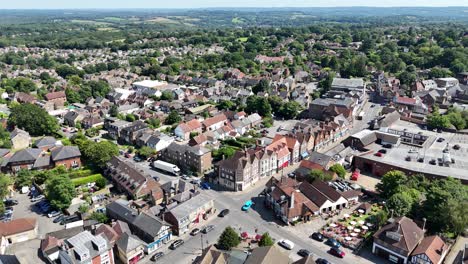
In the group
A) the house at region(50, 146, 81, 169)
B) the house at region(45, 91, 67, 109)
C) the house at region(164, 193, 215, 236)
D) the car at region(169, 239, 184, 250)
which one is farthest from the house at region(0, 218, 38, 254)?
the house at region(45, 91, 67, 109)

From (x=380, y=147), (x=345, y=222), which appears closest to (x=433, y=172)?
(x=380, y=147)

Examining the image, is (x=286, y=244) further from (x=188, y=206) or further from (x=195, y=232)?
(x=188, y=206)

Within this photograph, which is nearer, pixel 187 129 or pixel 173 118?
pixel 187 129

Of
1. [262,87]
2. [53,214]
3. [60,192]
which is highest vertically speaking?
[262,87]

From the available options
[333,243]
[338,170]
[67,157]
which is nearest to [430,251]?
[333,243]

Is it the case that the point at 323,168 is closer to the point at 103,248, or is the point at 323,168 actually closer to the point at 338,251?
the point at 338,251

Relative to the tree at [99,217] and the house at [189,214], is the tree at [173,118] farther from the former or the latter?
the tree at [99,217]
